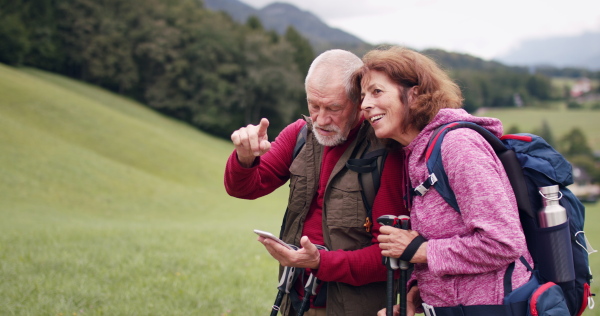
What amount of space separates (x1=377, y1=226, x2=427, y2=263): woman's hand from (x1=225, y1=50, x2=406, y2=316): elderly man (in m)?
0.30

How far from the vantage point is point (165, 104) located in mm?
58781

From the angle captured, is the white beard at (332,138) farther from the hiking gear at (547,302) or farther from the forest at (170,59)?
the forest at (170,59)

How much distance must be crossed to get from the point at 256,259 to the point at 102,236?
14.1 ft

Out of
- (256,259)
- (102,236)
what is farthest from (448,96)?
(102,236)

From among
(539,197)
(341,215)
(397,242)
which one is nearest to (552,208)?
(539,197)

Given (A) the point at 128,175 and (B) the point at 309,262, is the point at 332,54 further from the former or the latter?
(A) the point at 128,175

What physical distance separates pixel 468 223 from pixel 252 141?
1247 mm

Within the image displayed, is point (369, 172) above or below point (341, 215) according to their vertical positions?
above

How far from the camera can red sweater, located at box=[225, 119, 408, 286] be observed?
2779mm

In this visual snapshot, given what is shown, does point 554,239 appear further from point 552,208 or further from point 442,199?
point 442,199

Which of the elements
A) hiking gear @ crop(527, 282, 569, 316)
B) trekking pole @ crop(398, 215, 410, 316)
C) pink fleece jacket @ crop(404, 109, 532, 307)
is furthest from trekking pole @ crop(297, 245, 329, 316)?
hiking gear @ crop(527, 282, 569, 316)

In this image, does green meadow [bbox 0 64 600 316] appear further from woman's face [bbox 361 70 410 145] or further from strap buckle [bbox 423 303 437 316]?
woman's face [bbox 361 70 410 145]

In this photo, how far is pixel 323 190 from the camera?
2986 millimetres

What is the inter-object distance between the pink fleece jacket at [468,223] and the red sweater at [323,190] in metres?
0.31
